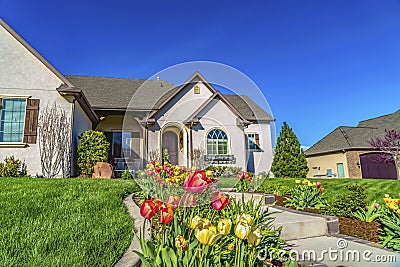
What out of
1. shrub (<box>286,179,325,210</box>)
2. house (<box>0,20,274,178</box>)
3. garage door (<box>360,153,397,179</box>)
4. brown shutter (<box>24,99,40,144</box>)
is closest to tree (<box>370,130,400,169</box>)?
garage door (<box>360,153,397,179</box>)

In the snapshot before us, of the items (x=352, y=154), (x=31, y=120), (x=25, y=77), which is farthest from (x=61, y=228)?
(x=352, y=154)

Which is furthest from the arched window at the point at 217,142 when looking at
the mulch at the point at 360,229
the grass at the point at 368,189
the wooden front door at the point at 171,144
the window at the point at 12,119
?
the window at the point at 12,119

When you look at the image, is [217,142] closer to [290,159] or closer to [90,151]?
[90,151]

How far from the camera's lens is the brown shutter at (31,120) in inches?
318

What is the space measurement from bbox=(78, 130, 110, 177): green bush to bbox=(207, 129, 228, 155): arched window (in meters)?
7.22

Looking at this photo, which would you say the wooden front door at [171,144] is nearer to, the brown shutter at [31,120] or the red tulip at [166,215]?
the red tulip at [166,215]

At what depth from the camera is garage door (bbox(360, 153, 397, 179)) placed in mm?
16391

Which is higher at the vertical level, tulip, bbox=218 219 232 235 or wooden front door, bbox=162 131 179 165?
wooden front door, bbox=162 131 179 165

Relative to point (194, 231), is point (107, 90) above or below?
above

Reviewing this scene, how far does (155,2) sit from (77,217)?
6.20 meters

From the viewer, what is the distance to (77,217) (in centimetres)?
318

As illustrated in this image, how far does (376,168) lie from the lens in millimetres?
16625

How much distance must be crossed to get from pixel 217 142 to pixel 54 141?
7601mm

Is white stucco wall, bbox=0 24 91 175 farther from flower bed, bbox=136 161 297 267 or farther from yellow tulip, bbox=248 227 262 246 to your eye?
yellow tulip, bbox=248 227 262 246
